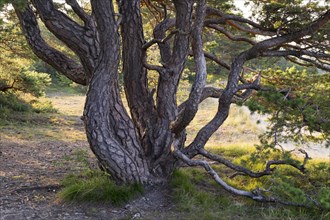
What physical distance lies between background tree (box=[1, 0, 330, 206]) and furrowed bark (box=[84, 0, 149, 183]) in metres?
0.01

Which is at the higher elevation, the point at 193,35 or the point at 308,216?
the point at 193,35

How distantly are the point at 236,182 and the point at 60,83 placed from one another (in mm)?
23559

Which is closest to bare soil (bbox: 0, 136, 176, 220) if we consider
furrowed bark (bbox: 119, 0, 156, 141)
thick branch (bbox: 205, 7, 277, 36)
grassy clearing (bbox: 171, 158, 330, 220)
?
grassy clearing (bbox: 171, 158, 330, 220)

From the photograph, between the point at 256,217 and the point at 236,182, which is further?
the point at 236,182

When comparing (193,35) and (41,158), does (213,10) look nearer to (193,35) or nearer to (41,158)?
(193,35)

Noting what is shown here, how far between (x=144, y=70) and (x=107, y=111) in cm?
91

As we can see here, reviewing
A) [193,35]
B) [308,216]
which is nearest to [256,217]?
[308,216]

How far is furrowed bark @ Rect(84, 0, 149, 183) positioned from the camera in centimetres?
413

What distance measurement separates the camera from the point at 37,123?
11.6m

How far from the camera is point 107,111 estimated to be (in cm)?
427

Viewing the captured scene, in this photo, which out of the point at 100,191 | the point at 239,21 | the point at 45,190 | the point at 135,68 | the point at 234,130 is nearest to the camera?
the point at 100,191

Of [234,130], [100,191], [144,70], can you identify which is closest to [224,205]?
[100,191]

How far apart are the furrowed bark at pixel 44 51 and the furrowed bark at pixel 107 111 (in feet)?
2.63

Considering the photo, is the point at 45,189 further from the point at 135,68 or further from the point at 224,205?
the point at 224,205
